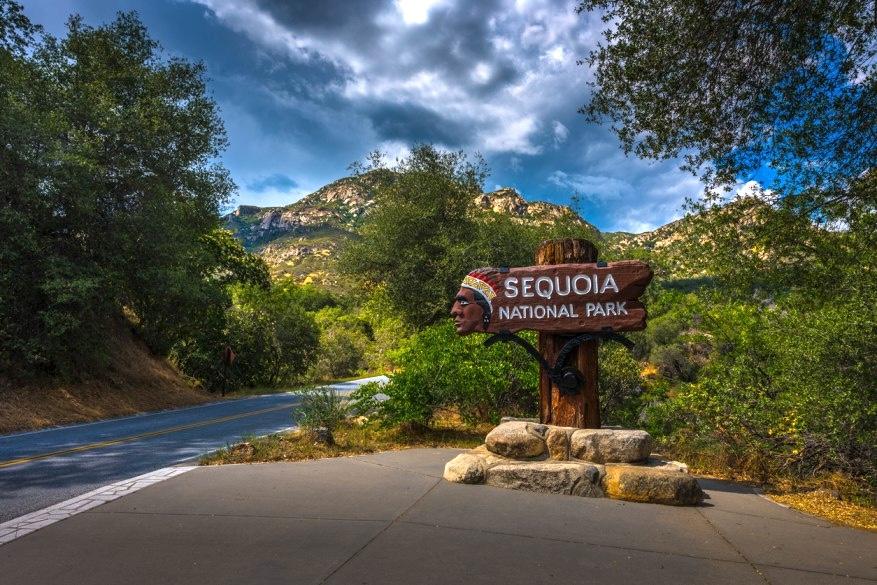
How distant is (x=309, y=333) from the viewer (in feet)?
99.9

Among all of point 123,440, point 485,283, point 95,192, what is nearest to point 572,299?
point 485,283

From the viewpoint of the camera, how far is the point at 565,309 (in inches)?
271

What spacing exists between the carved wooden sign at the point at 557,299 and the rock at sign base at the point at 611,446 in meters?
1.36

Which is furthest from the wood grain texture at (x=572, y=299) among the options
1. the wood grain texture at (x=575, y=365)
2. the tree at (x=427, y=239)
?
the tree at (x=427, y=239)

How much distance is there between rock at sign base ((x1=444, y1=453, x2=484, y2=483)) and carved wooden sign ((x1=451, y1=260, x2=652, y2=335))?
6.33 feet

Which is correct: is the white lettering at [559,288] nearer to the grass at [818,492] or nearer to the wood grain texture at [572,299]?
the wood grain texture at [572,299]

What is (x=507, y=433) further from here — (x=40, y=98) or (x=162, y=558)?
(x=40, y=98)

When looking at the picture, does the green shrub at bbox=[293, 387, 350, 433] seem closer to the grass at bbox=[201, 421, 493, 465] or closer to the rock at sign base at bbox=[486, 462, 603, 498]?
the grass at bbox=[201, 421, 493, 465]

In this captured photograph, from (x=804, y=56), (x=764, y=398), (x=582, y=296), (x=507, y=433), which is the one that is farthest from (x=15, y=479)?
(x=804, y=56)

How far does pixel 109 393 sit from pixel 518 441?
15543 mm

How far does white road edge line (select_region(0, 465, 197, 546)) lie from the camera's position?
13.8ft

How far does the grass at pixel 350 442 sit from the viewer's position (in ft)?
23.5

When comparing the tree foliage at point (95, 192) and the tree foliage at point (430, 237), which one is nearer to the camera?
the tree foliage at point (95, 192)

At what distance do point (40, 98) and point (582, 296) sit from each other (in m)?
18.7
